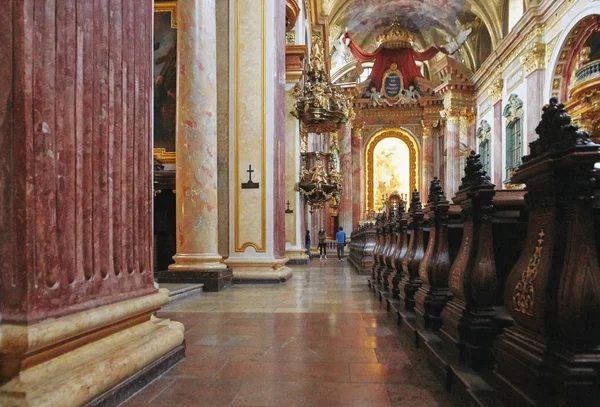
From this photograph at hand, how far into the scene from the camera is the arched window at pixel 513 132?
20.3m

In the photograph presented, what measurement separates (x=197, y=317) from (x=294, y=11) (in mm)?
9211

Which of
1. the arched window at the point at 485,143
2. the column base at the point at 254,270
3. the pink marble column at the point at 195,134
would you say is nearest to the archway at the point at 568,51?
the arched window at the point at 485,143

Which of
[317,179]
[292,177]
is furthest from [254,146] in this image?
[317,179]

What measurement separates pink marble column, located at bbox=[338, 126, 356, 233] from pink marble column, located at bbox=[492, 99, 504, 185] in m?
8.74

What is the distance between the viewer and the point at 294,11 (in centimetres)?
1174

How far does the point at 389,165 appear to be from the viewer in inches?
1230

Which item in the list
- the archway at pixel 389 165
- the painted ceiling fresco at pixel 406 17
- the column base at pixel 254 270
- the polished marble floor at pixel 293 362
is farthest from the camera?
the archway at pixel 389 165

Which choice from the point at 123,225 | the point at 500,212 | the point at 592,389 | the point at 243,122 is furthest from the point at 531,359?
the point at 243,122

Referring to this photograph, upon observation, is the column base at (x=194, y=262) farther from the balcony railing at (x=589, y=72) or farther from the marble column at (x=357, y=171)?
the marble column at (x=357, y=171)

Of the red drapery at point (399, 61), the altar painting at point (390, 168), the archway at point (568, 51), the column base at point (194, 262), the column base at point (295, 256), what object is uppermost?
the red drapery at point (399, 61)

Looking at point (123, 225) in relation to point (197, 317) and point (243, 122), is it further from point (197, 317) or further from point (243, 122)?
point (243, 122)

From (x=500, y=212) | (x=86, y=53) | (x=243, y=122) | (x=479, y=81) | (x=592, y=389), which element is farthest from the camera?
(x=479, y=81)

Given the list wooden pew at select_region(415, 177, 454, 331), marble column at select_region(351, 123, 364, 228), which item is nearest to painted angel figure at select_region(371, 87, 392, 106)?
marble column at select_region(351, 123, 364, 228)

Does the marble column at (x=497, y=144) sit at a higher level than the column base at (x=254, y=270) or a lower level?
higher
